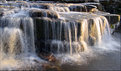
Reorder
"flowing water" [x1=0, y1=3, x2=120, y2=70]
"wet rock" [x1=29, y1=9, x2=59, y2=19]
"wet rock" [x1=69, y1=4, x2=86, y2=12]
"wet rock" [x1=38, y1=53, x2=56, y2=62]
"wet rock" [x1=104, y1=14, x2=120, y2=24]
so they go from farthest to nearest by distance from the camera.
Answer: "wet rock" [x1=69, y1=4, x2=86, y2=12] < "wet rock" [x1=104, y1=14, x2=120, y2=24] < "wet rock" [x1=29, y1=9, x2=59, y2=19] < "flowing water" [x1=0, y1=3, x2=120, y2=70] < "wet rock" [x1=38, y1=53, x2=56, y2=62]

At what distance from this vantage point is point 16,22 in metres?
10.6

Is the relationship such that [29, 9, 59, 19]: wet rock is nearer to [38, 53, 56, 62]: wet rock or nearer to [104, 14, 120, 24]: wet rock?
[38, 53, 56, 62]: wet rock

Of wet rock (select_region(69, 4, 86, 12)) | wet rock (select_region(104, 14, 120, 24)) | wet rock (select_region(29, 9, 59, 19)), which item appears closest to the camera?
wet rock (select_region(29, 9, 59, 19))

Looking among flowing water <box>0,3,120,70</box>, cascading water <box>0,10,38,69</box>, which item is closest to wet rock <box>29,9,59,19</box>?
flowing water <box>0,3,120,70</box>

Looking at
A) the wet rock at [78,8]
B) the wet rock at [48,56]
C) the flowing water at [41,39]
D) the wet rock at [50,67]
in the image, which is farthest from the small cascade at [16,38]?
the wet rock at [78,8]

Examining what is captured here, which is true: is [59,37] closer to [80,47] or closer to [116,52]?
[80,47]

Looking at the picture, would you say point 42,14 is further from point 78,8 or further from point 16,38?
point 78,8

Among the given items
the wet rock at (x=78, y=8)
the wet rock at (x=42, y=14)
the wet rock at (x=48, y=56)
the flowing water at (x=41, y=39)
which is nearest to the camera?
the wet rock at (x=48, y=56)

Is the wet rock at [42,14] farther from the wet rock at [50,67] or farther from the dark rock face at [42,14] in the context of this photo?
the wet rock at [50,67]

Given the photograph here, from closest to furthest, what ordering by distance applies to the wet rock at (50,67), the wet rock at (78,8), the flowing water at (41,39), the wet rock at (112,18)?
1. the wet rock at (50,67)
2. the flowing water at (41,39)
3. the wet rock at (112,18)
4. the wet rock at (78,8)

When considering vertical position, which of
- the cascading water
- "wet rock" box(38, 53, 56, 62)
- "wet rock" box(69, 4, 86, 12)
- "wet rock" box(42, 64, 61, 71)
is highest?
"wet rock" box(69, 4, 86, 12)

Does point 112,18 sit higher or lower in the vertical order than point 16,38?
higher

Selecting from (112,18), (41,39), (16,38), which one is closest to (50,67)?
(41,39)

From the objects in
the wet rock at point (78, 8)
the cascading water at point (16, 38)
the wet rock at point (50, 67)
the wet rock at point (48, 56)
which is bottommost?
the wet rock at point (50, 67)
